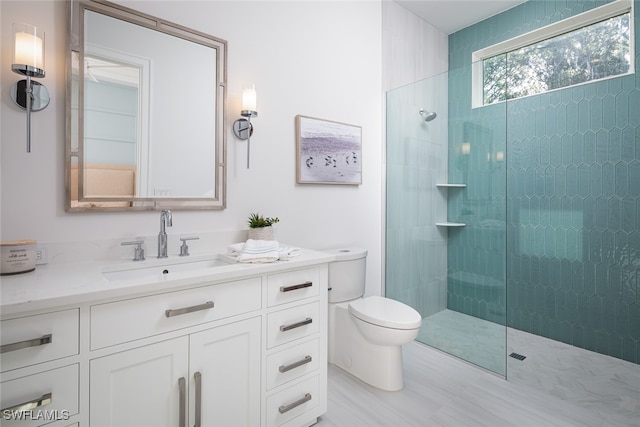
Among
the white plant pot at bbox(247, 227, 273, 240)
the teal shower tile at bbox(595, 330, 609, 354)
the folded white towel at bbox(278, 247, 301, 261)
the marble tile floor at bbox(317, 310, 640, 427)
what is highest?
the white plant pot at bbox(247, 227, 273, 240)

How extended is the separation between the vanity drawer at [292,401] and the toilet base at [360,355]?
1.66 ft

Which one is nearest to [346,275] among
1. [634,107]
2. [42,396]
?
[42,396]

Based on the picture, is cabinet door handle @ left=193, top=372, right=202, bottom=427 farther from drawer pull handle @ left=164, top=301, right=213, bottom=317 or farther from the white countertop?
the white countertop

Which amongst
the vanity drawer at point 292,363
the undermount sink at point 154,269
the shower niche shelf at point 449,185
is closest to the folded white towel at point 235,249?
the undermount sink at point 154,269

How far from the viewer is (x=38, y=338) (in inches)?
36.5

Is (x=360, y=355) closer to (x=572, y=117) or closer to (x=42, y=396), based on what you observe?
(x=42, y=396)

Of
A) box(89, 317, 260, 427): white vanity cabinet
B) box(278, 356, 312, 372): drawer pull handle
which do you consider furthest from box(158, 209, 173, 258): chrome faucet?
box(278, 356, 312, 372): drawer pull handle

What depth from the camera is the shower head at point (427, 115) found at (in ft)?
8.46

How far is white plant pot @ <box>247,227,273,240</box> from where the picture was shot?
1852 mm

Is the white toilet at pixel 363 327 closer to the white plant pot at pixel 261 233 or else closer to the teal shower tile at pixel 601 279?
the white plant pot at pixel 261 233

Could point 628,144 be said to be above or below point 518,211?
above

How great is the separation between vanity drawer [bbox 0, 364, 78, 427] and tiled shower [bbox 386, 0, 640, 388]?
2261mm

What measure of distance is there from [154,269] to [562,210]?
9.46 ft

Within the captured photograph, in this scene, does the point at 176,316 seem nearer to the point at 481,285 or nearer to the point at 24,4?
the point at 24,4
